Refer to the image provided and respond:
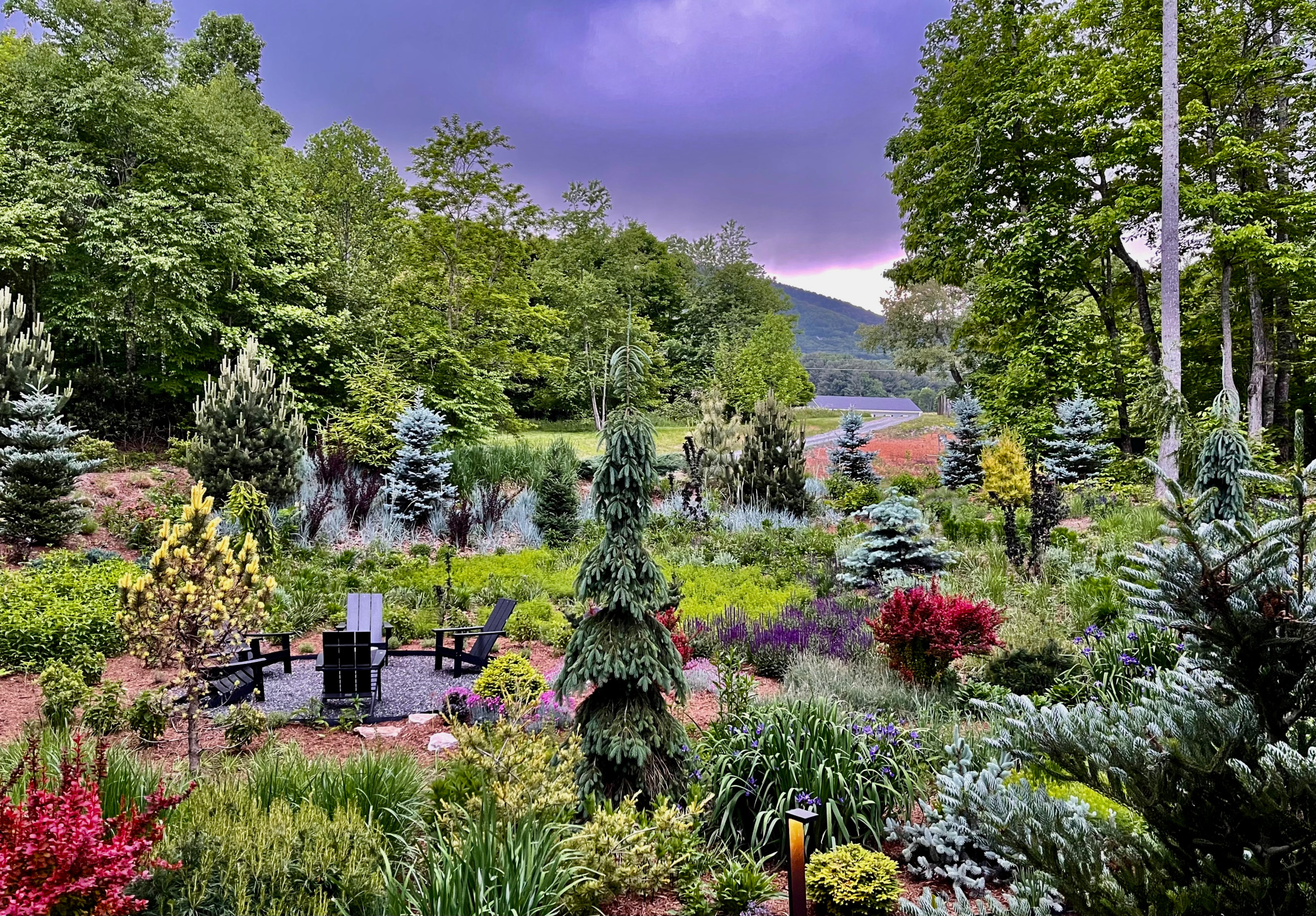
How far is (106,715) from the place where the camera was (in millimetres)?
4934

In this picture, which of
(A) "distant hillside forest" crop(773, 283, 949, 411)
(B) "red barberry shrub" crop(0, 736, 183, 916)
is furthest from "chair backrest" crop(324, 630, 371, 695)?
(A) "distant hillside forest" crop(773, 283, 949, 411)

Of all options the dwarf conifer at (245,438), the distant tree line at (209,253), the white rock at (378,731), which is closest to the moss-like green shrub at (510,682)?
the white rock at (378,731)

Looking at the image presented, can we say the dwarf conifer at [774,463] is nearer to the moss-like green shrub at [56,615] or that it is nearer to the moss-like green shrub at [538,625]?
the moss-like green shrub at [538,625]

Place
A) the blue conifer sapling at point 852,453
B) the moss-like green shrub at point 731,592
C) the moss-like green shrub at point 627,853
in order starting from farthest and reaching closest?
the blue conifer sapling at point 852,453 → the moss-like green shrub at point 731,592 → the moss-like green shrub at point 627,853

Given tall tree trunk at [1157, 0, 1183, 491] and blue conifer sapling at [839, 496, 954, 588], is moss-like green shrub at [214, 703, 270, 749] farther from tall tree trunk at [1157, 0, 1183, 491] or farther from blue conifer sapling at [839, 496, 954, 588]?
tall tree trunk at [1157, 0, 1183, 491]

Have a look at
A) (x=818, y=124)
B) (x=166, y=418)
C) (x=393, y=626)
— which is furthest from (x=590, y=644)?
(x=818, y=124)

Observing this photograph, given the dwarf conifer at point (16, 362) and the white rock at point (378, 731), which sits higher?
the dwarf conifer at point (16, 362)

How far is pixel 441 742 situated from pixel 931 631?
3.67 m

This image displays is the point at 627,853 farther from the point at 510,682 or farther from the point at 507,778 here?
A: the point at 510,682

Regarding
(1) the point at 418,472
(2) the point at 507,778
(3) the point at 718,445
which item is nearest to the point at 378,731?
(2) the point at 507,778

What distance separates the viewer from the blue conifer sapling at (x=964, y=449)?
59.4 ft

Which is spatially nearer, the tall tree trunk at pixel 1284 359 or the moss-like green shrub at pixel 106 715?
the moss-like green shrub at pixel 106 715

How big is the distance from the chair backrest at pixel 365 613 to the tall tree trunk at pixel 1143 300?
15.6 m

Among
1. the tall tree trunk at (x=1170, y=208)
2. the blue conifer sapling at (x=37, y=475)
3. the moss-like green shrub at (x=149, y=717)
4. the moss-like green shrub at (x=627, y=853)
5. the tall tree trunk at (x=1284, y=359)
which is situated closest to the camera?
the moss-like green shrub at (x=627, y=853)
